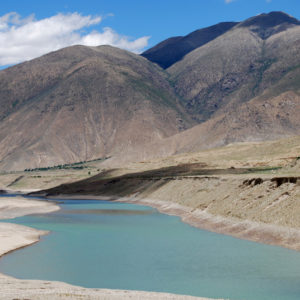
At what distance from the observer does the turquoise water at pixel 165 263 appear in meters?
32.0

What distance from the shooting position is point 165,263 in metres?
39.3

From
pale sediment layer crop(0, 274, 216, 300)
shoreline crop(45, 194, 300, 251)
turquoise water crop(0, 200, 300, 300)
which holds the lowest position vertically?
shoreline crop(45, 194, 300, 251)

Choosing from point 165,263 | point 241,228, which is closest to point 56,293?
point 165,263

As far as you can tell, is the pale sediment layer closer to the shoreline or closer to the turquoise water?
the turquoise water

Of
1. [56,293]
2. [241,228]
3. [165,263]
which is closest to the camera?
[56,293]

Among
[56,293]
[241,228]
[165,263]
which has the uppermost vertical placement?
[56,293]

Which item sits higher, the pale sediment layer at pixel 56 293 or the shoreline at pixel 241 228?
the pale sediment layer at pixel 56 293

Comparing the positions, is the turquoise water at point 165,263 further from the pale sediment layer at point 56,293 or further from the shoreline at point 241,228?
the pale sediment layer at point 56,293

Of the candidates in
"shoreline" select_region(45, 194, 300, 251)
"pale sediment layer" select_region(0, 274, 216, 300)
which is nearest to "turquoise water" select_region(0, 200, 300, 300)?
"shoreline" select_region(45, 194, 300, 251)

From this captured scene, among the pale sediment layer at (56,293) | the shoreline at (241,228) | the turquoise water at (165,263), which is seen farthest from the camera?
the shoreline at (241,228)

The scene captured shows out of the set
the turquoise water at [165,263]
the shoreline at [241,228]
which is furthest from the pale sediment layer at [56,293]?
the shoreline at [241,228]

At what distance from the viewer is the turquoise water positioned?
32.0 metres

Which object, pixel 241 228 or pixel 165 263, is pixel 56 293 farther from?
pixel 241 228

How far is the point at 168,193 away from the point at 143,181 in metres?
23.5
